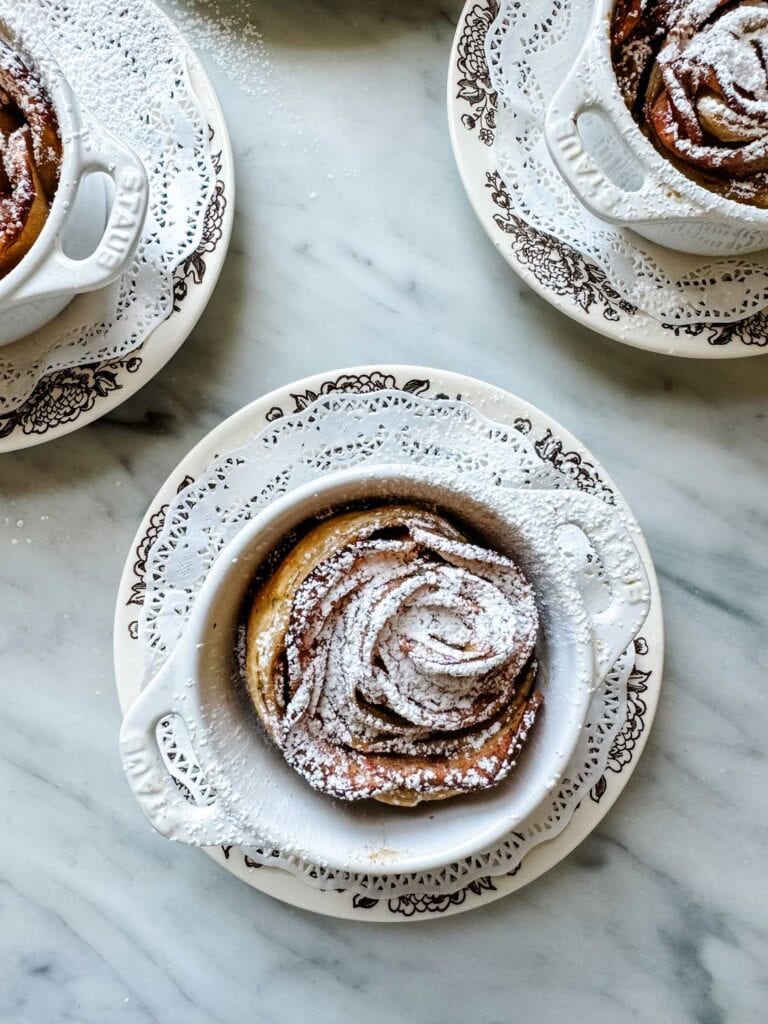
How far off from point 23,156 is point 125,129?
0.64 ft

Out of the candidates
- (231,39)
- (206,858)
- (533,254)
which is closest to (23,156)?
(231,39)

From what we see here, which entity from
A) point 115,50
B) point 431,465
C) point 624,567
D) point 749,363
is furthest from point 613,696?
point 115,50

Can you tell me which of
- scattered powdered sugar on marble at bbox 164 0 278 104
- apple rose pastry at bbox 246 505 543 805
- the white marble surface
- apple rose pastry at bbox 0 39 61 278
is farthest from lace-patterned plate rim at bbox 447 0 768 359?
apple rose pastry at bbox 0 39 61 278

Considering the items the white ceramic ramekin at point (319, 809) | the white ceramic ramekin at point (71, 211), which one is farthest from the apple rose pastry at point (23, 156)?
the white ceramic ramekin at point (319, 809)

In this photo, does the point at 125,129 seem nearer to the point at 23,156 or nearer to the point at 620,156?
the point at 23,156

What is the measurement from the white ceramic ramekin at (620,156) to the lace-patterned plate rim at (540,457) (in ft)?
0.94

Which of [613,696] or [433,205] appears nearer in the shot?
[613,696]

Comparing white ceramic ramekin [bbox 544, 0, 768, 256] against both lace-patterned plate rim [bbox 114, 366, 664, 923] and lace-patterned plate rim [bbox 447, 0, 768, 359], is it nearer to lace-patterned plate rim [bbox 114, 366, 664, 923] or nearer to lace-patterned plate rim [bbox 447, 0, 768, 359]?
lace-patterned plate rim [bbox 447, 0, 768, 359]

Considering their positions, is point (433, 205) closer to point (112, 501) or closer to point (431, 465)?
point (431, 465)

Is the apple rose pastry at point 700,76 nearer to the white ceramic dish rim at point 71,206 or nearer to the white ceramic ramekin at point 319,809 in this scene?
the white ceramic ramekin at point 319,809

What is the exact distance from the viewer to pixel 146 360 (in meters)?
1.42

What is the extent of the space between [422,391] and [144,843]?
0.81 m

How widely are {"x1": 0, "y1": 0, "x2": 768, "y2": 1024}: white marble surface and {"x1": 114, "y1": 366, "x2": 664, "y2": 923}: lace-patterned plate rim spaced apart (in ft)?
0.46

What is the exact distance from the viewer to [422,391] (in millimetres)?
1402
